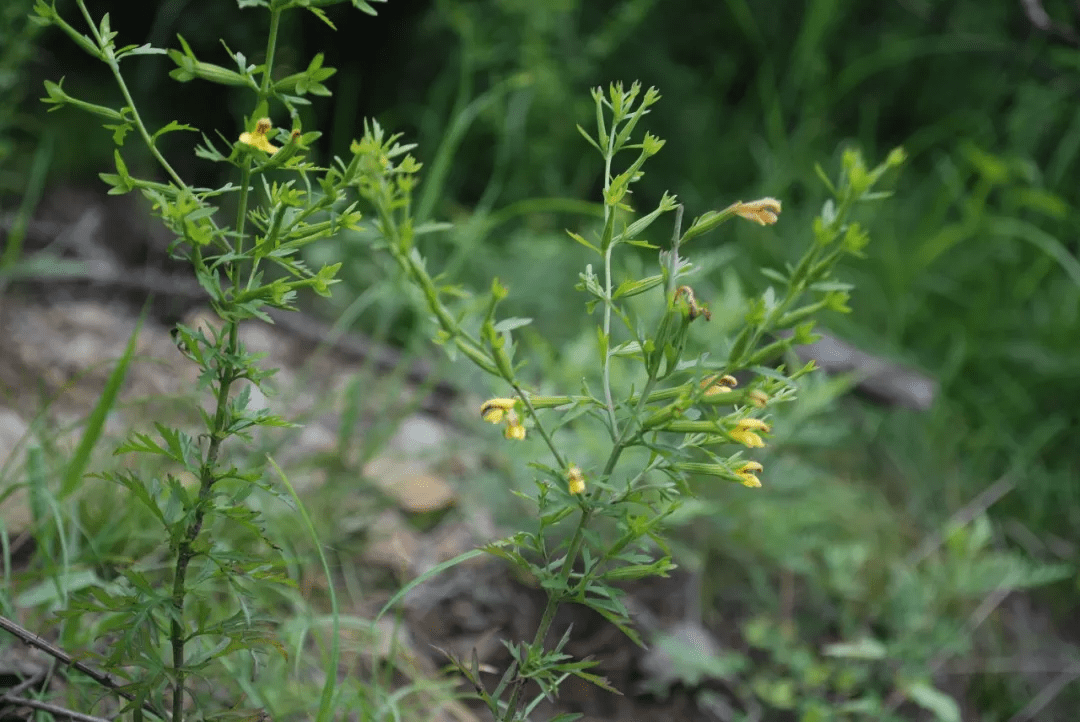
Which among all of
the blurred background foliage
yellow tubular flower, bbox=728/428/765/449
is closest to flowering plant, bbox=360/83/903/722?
yellow tubular flower, bbox=728/428/765/449

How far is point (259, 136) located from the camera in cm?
75

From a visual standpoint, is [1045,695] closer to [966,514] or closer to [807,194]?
[966,514]

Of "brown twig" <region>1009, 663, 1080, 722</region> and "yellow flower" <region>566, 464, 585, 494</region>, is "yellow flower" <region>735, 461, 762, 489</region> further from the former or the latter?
"brown twig" <region>1009, 663, 1080, 722</region>

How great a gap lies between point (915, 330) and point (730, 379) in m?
2.34

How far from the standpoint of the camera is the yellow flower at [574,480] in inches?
29.9

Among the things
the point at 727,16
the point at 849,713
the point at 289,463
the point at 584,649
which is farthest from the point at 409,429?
the point at 727,16

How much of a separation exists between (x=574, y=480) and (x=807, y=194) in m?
2.70

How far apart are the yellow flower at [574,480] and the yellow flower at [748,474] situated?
138 mm

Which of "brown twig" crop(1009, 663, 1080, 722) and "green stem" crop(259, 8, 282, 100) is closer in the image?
"green stem" crop(259, 8, 282, 100)

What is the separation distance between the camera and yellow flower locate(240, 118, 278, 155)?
739mm

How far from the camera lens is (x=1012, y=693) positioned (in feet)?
6.47

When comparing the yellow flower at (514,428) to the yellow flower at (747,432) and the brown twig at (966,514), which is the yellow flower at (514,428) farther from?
the brown twig at (966,514)

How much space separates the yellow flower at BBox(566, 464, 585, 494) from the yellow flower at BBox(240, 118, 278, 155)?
378 millimetres

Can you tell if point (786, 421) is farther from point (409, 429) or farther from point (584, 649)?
point (409, 429)
